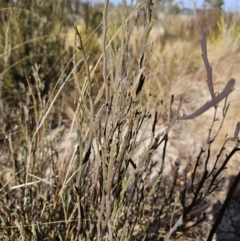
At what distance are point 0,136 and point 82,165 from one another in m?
2.15

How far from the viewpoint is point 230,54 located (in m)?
4.38

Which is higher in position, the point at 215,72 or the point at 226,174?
the point at 215,72

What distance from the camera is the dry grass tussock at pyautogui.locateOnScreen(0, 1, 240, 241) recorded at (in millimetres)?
900

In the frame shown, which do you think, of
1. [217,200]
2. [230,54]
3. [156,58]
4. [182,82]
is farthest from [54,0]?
[217,200]

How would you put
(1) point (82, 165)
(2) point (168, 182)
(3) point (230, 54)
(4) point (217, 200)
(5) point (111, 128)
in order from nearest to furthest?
(5) point (111, 128) → (1) point (82, 165) → (4) point (217, 200) → (2) point (168, 182) → (3) point (230, 54)

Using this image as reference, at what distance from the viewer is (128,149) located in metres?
1.03

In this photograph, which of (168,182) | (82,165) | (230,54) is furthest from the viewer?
(230,54)

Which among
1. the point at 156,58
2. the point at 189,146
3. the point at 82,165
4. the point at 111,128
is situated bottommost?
the point at 189,146

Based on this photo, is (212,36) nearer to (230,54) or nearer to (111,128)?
(230,54)

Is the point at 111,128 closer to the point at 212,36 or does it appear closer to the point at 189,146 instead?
the point at 189,146

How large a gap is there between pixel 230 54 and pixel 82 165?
12.1 feet

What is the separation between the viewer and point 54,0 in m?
4.42

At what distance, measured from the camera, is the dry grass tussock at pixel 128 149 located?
900mm

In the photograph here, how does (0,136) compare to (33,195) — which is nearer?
(33,195)
